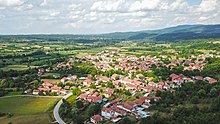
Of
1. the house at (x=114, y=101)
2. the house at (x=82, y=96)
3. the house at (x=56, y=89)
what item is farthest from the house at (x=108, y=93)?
the house at (x=56, y=89)

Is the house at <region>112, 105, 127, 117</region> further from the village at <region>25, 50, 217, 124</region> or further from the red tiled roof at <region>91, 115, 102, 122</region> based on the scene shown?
the red tiled roof at <region>91, 115, 102, 122</region>

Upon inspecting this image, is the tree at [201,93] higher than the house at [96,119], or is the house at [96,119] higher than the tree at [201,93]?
the tree at [201,93]

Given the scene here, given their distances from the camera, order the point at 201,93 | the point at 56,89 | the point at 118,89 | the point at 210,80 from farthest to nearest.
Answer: the point at 56,89
the point at 210,80
the point at 118,89
the point at 201,93

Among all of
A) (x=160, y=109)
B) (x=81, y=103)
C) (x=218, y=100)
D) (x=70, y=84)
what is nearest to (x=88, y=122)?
(x=81, y=103)

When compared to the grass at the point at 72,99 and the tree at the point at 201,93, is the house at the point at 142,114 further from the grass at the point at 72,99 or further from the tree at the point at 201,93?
the grass at the point at 72,99

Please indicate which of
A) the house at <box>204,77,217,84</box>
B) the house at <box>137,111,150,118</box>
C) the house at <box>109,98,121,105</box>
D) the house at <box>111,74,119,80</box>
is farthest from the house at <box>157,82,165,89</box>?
the house at <box>137,111,150,118</box>

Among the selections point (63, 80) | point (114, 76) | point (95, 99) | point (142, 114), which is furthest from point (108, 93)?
point (63, 80)

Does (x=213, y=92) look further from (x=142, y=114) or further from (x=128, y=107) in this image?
(x=128, y=107)

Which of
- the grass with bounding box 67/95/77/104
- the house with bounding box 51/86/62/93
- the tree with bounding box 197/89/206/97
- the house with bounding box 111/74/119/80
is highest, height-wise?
the tree with bounding box 197/89/206/97
